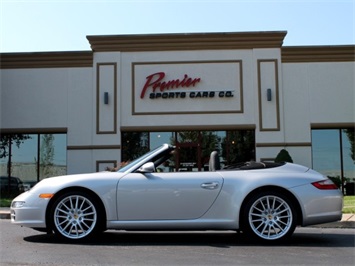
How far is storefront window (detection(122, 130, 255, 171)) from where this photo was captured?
690 inches

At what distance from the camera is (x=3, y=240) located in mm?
6562

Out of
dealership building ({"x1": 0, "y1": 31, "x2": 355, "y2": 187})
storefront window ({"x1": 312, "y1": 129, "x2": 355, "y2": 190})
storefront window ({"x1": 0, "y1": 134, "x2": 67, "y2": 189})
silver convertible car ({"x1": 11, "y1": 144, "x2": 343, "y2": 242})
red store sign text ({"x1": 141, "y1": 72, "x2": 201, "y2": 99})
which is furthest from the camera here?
storefront window ({"x1": 0, "y1": 134, "x2": 67, "y2": 189})

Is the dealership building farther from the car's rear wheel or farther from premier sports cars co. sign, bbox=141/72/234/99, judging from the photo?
the car's rear wheel

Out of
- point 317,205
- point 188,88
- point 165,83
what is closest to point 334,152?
point 188,88

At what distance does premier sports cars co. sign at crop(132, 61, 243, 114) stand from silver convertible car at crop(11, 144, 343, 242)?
11.1m

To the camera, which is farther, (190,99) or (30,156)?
(30,156)

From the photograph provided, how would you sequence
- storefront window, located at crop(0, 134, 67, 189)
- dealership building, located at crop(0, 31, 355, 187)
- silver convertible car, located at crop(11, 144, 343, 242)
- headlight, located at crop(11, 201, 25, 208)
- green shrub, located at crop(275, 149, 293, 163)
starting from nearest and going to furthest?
1. silver convertible car, located at crop(11, 144, 343, 242)
2. headlight, located at crop(11, 201, 25, 208)
3. green shrub, located at crop(275, 149, 293, 163)
4. dealership building, located at crop(0, 31, 355, 187)
5. storefront window, located at crop(0, 134, 67, 189)

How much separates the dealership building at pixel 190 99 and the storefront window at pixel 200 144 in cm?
4

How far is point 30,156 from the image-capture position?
18328 millimetres

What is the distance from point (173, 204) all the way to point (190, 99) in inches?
450

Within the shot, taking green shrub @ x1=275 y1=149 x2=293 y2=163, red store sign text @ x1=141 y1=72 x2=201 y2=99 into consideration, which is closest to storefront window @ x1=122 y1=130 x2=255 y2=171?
green shrub @ x1=275 y1=149 x2=293 y2=163

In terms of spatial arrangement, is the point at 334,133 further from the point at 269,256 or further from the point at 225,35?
the point at 269,256

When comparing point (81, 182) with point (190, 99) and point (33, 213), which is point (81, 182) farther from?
point (190, 99)

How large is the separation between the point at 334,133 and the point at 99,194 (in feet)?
44.7
